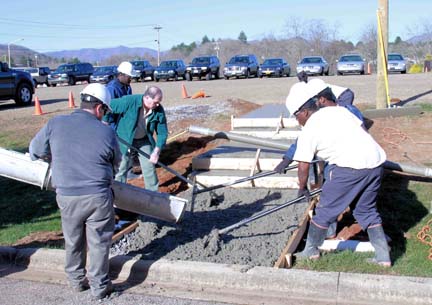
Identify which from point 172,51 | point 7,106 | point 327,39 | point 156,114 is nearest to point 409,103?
point 156,114

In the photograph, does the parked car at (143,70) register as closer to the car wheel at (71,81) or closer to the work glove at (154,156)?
the car wheel at (71,81)

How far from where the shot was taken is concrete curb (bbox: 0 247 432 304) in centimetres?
450

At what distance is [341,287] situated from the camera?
15.0ft

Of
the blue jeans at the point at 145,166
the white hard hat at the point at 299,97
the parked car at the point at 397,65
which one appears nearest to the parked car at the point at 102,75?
the parked car at the point at 397,65

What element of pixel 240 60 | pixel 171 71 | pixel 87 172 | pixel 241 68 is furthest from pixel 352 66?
pixel 87 172

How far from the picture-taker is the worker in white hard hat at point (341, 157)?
15.7 ft

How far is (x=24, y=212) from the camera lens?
25.1ft

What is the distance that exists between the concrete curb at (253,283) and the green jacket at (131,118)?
6.14ft

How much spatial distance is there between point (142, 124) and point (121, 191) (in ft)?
5.38

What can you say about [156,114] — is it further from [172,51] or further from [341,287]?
[172,51]

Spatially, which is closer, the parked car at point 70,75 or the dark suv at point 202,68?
the dark suv at point 202,68

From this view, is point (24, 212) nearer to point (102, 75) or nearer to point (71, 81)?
point (102, 75)

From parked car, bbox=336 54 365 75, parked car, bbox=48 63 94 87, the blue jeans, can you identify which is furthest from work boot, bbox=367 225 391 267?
parked car, bbox=48 63 94 87

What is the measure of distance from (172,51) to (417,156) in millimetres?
113738
